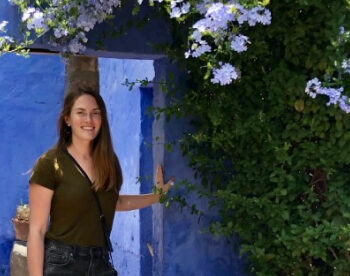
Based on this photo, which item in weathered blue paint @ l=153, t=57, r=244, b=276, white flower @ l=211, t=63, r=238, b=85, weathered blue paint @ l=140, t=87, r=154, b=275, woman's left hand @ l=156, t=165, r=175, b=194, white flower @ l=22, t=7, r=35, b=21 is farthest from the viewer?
weathered blue paint @ l=140, t=87, r=154, b=275

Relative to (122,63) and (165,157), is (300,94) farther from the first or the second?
(122,63)

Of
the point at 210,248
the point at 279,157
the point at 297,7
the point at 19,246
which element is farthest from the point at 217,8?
the point at 19,246

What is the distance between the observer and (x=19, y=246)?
773 centimetres

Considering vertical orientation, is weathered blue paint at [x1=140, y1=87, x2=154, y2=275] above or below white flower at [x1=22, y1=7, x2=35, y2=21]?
below

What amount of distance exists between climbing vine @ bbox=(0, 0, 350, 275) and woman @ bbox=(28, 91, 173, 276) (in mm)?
586

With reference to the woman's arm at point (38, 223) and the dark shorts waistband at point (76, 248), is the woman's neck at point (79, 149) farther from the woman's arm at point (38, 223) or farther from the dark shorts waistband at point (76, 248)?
the dark shorts waistband at point (76, 248)

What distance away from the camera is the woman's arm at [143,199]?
13.1ft

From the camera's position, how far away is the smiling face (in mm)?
3568

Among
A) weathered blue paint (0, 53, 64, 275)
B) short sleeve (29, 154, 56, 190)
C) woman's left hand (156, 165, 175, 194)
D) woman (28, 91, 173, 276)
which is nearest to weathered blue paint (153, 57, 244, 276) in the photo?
woman's left hand (156, 165, 175, 194)

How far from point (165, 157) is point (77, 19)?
1.07 meters

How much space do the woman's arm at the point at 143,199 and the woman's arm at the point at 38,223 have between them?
651mm

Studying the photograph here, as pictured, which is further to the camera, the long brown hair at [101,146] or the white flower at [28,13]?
the white flower at [28,13]

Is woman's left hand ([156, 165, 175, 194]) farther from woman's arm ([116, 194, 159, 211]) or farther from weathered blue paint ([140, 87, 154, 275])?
weathered blue paint ([140, 87, 154, 275])

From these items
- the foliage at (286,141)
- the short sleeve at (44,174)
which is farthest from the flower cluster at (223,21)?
the short sleeve at (44,174)
